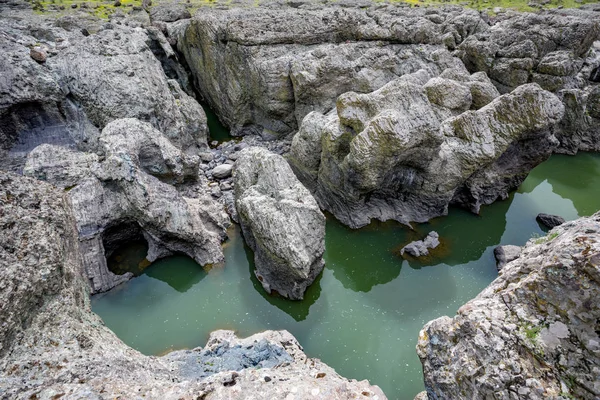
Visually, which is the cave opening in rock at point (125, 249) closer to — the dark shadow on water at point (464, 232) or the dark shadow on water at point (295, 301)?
the dark shadow on water at point (295, 301)

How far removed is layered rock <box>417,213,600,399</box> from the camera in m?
4.64

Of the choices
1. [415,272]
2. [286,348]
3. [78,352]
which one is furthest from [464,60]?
[78,352]

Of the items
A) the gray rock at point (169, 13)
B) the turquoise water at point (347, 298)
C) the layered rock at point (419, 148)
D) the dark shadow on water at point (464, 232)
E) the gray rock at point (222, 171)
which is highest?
the gray rock at point (169, 13)

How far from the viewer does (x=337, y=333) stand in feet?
38.9

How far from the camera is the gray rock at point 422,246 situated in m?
14.9

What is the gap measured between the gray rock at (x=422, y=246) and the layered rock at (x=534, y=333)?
28.4ft

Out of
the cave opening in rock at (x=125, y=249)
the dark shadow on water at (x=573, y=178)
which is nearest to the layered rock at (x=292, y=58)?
the dark shadow on water at (x=573, y=178)

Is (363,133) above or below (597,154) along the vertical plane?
above

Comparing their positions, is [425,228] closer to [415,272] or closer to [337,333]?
[415,272]

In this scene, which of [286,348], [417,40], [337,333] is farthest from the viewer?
[417,40]

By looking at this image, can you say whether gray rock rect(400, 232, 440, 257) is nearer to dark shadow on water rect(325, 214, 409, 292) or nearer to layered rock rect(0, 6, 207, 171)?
dark shadow on water rect(325, 214, 409, 292)

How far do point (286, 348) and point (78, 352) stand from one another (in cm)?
539

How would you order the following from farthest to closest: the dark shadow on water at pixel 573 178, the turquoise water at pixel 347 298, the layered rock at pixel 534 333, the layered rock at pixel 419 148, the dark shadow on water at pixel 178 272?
the dark shadow on water at pixel 573 178
the layered rock at pixel 419 148
the dark shadow on water at pixel 178 272
the turquoise water at pixel 347 298
the layered rock at pixel 534 333

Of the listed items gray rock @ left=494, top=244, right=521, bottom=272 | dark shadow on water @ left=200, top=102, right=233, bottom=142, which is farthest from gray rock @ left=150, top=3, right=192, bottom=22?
gray rock @ left=494, top=244, right=521, bottom=272
